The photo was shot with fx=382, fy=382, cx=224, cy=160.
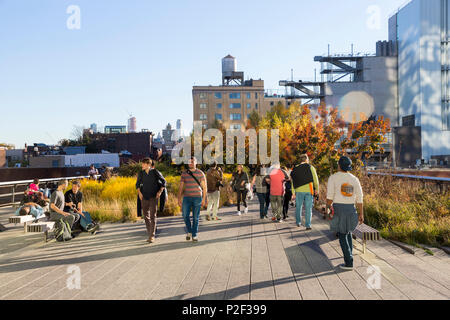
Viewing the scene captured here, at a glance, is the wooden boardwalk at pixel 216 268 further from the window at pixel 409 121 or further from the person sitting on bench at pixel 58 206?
the window at pixel 409 121

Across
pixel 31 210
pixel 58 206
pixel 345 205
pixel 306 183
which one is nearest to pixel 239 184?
pixel 306 183

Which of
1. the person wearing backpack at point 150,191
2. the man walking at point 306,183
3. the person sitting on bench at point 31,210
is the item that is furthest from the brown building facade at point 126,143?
the person wearing backpack at point 150,191

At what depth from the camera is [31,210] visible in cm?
1088

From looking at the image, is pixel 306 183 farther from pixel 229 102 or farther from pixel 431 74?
pixel 229 102

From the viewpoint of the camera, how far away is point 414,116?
67188 mm

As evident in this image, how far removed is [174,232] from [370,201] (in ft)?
19.8

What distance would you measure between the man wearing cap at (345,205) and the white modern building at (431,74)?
66.2 m

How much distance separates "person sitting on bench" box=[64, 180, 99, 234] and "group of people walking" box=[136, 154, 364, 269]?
1.89 meters

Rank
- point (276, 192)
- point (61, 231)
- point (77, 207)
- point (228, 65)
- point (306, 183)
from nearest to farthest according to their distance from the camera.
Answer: point (61, 231)
point (77, 207)
point (306, 183)
point (276, 192)
point (228, 65)

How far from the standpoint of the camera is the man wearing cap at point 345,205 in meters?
6.31

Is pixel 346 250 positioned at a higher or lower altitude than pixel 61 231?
higher

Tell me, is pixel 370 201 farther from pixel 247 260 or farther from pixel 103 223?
pixel 103 223

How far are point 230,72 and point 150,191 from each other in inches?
3507
